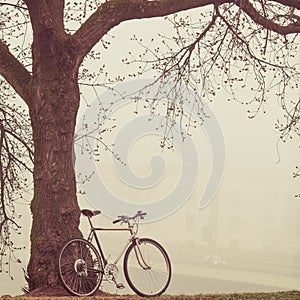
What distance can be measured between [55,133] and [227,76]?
102 inches

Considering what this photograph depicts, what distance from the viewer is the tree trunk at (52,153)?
7.07m

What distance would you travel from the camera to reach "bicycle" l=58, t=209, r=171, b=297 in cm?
685

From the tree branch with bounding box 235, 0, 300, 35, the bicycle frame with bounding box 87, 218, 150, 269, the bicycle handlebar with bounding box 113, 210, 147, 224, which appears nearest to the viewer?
the bicycle frame with bounding box 87, 218, 150, 269

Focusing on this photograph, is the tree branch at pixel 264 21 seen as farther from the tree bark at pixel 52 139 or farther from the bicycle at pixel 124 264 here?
the bicycle at pixel 124 264

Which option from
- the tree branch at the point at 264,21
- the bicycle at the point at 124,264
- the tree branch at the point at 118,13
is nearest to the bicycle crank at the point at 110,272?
the bicycle at the point at 124,264

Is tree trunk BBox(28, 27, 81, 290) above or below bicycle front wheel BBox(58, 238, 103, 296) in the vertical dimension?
above

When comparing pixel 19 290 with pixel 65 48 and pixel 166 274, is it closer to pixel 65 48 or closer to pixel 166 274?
pixel 166 274

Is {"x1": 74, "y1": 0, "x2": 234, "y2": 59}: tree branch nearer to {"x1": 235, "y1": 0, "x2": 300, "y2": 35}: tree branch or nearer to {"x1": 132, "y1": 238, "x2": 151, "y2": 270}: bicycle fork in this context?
{"x1": 235, "y1": 0, "x2": 300, "y2": 35}: tree branch

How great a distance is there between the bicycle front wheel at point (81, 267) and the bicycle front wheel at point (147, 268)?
1.00ft

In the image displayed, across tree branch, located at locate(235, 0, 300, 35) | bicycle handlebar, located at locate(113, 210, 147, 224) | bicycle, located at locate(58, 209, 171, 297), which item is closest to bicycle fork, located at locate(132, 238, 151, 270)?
bicycle, located at locate(58, 209, 171, 297)

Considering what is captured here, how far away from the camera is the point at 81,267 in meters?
6.89

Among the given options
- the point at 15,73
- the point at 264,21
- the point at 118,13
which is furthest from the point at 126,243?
the point at 264,21

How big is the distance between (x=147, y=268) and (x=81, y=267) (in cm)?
65

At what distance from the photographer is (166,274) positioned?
281 inches
